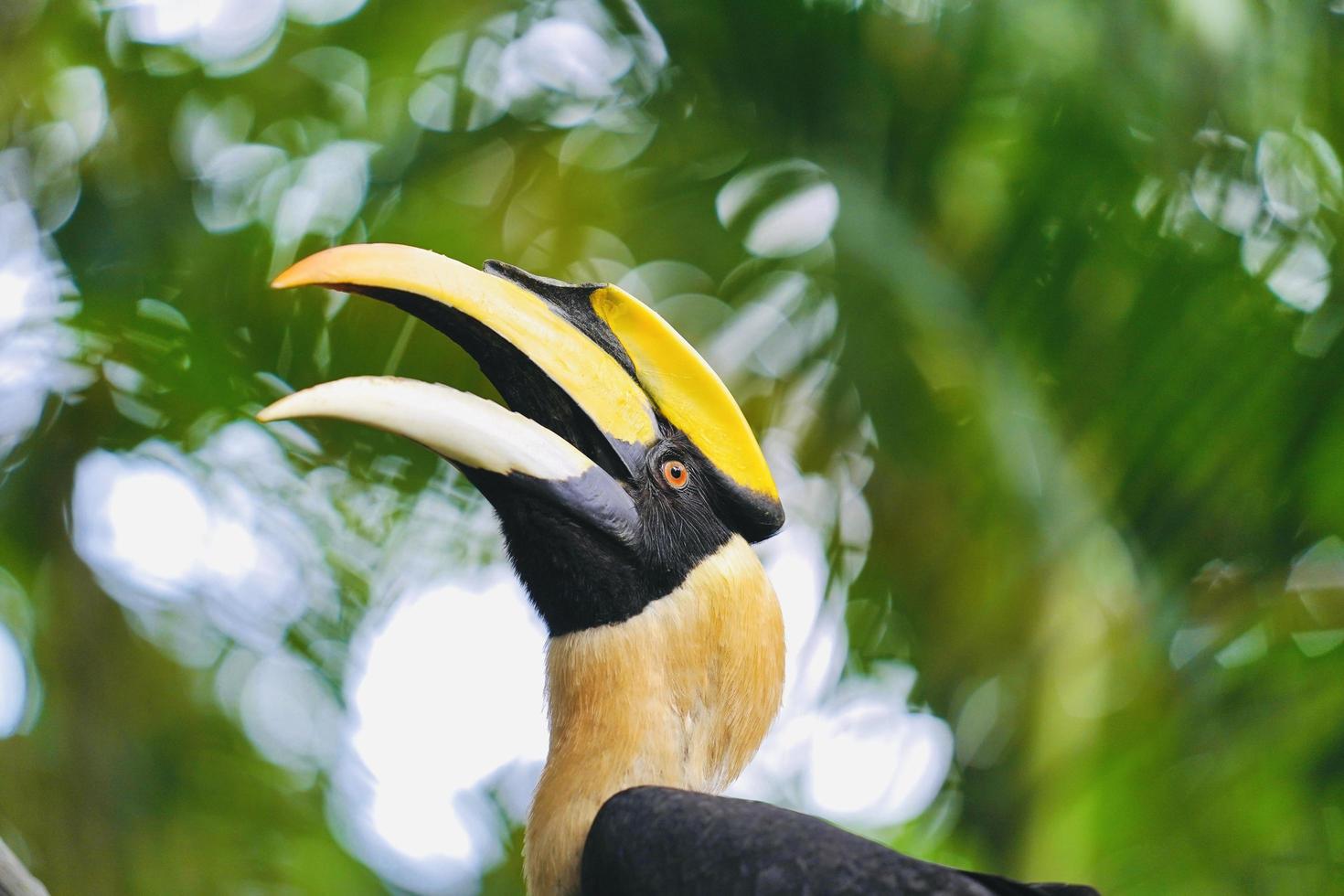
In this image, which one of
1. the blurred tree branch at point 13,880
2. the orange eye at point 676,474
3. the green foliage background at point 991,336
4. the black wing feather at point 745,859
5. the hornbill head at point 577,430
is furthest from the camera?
the green foliage background at point 991,336

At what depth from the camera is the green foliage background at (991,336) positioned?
3025mm

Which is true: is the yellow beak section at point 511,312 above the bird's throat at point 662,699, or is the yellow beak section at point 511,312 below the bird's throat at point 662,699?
above

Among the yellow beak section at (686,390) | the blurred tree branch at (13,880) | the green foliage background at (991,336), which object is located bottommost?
the green foliage background at (991,336)

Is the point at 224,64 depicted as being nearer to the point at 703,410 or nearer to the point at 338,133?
the point at 338,133

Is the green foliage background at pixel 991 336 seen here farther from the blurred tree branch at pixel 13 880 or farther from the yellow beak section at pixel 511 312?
the blurred tree branch at pixel 13 880

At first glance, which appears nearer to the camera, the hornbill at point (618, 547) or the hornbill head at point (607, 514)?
the hornbill at point (618, 547)

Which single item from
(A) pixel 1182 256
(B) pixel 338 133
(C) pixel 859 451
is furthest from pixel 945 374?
(B) pixel 338 133

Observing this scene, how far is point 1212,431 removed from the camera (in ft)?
9.82

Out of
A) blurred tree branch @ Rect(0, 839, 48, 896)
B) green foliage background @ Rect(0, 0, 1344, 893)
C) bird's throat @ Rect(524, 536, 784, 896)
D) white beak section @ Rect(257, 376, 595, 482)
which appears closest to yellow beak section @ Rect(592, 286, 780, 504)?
bird's throat @ Rect(524, 536, 784, 896)

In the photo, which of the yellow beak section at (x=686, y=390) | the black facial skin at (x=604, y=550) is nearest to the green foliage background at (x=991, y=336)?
the yellow beak section at (x=686, y=390)

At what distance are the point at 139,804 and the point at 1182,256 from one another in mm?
3341

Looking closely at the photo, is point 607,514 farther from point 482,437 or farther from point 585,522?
point 482,437

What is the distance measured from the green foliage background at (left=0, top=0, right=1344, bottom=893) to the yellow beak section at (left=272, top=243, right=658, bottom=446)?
48.9 inches

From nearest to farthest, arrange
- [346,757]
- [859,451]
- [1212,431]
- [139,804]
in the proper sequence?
[1212,431] → [859,451] → [139,804] → [346,757]
